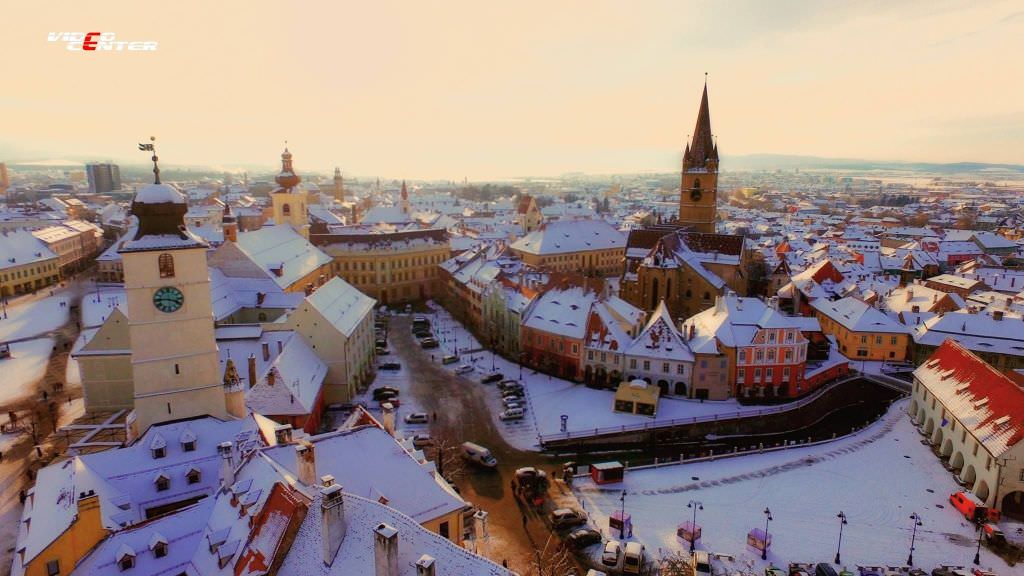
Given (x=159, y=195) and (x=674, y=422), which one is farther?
(x=674, y=422)

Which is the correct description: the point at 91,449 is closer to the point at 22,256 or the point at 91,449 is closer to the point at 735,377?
the point at 735,377

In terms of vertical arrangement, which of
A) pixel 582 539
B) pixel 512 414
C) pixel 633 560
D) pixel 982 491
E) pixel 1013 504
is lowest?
pixel 1013 504

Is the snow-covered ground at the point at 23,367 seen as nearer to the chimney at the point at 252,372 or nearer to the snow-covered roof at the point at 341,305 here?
the chimney at the point at 252,372

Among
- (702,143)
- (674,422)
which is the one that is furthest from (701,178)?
(674,422)

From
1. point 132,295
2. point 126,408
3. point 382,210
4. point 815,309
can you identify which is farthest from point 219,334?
point 382,210

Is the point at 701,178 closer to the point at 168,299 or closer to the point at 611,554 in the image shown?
the point at 611,554

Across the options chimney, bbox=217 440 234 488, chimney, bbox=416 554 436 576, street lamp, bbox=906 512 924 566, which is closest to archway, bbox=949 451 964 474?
street lamp, bbox=906 512 924 566

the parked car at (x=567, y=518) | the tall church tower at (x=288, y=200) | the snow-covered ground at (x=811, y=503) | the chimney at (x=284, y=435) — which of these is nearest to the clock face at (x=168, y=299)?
the chimney at (x=284, y=435)

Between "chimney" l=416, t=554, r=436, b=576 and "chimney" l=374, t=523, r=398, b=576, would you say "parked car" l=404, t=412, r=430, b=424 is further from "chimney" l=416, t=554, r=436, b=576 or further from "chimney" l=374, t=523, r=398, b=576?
"chimney" l=416, t=554, r=436, b=576
